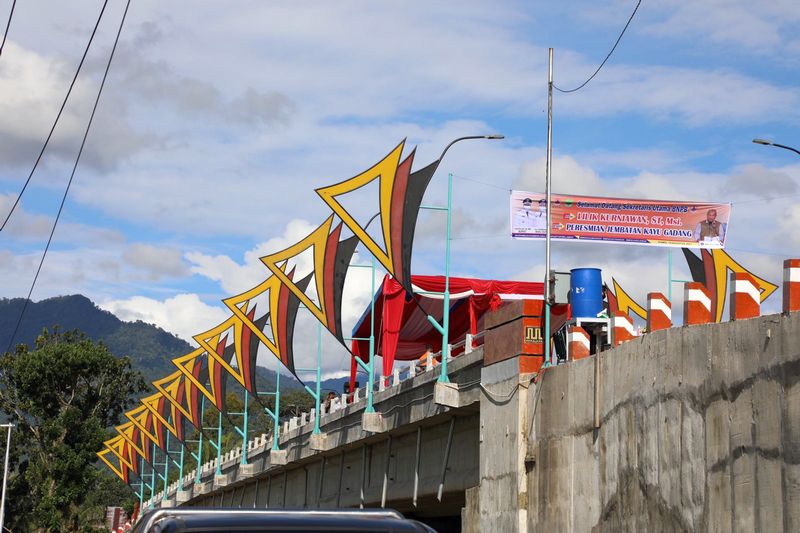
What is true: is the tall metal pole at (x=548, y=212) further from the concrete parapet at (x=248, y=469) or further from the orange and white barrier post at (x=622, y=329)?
the concrete parapet at (x=248, y=469)

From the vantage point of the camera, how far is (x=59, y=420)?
87.1m

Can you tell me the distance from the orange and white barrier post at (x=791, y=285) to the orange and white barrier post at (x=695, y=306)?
99.3 inches

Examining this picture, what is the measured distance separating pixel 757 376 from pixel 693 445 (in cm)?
187

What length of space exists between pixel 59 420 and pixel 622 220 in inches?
2465

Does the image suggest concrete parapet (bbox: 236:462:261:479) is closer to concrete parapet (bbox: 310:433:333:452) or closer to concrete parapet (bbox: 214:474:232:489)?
concrete parapet (bbox: 214:474:232:489)

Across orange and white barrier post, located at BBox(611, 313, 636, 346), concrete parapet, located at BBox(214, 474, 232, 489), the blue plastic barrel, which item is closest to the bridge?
orange and white barrier post, located at BBox(611, 313, 636, 346)

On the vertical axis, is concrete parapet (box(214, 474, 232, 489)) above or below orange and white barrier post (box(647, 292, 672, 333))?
above

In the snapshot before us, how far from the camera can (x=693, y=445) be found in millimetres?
16062

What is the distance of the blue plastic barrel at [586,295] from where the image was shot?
2173 centimetres

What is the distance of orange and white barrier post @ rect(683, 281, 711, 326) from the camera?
17391mm

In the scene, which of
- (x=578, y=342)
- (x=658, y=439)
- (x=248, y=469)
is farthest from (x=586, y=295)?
(x=248, y=469)

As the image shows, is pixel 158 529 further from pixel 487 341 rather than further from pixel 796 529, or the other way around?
pixel 487 341

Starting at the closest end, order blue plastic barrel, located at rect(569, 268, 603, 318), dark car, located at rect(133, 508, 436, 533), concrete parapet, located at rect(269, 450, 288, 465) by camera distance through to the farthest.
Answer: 1. dark car, located at rect(133, 508, 436, 533)
2. blue plastic barrel, located at rect(569, 268, 603, 318)
3. concrete parapet, located at rect(269, 450, 288, 465)

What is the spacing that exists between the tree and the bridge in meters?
57.3
